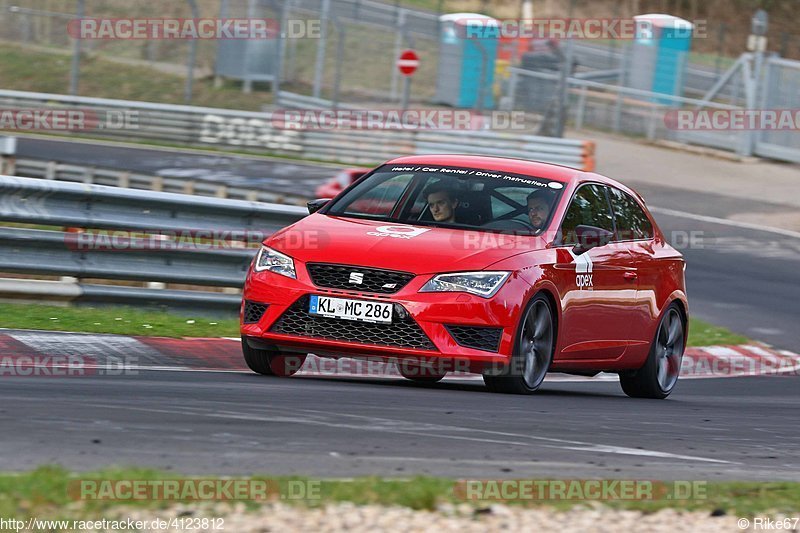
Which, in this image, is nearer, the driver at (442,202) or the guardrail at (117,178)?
the driver at (442,202)

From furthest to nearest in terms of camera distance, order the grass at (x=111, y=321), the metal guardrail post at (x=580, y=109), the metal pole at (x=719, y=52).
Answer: the metal pole at (x=719, y=52)
the metal guardrail post at (x=580, y=109)
the grass at (x=111, y=321)

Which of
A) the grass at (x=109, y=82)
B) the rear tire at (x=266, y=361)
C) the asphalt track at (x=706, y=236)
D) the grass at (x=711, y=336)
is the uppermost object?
the rear tire at (x=266, y=361)

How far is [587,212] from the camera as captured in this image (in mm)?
9984

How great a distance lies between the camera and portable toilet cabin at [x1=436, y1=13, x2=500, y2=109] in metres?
33.5

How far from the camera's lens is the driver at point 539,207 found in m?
9.39

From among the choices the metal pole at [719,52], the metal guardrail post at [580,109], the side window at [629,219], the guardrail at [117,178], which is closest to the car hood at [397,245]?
the side window at [629,219]

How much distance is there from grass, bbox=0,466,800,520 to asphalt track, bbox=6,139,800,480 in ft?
0.76

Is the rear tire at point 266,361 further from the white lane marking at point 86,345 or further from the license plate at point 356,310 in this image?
the white lane marking at point 86,345

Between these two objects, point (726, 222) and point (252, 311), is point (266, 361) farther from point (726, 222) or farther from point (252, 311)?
point (726, 222)

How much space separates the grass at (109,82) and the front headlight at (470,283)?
3013cm

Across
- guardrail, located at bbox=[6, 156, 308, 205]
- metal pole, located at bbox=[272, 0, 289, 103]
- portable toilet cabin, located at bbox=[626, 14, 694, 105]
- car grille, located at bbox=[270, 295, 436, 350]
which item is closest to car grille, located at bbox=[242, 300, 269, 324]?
car grille, located at bbox=[270, 295, 436, 350]

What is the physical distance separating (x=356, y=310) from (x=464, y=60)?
85.5ft

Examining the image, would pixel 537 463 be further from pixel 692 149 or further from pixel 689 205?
pixel 692 149

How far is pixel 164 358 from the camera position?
9.70 m
